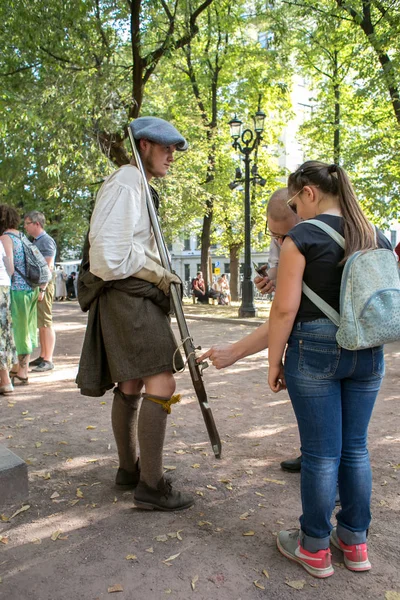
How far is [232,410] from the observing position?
5.35 meters

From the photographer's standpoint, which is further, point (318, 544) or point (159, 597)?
point (318, 544)

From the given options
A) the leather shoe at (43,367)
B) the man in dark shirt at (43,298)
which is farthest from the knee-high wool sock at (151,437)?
the leather shoe at (43,367)

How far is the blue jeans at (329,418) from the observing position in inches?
92.7

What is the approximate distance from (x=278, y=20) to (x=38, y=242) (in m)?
9.63

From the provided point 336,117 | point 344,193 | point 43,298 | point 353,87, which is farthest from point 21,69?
point 353,87

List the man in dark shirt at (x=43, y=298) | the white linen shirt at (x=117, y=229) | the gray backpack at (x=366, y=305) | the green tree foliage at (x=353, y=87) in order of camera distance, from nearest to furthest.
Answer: the gray backpack at (x=366, y=305) → the white linen shirt at (x=117, y=229) → the man in dark shirt at (x=43, y=298) → the green tree foliage at (x=353, y=87)

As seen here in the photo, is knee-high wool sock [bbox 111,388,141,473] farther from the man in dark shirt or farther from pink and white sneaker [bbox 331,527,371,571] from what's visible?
the man in dark shirt

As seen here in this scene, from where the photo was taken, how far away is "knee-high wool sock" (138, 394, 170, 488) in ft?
9.91

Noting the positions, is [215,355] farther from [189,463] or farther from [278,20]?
[278,20]

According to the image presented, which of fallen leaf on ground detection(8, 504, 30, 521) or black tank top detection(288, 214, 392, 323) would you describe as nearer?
black tank top detection(288, 214, 392, 323)

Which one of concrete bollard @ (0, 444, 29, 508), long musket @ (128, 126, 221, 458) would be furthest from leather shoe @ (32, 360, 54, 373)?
long musket @ (128, 126, 221, 458)

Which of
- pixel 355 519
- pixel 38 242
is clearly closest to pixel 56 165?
pixel 38 242

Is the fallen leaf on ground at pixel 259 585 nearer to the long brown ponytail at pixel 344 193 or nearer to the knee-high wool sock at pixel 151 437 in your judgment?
the knee-high wool sock at pixel 151 437

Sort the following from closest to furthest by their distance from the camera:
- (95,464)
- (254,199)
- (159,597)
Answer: (159,597) → (95,464) → (254,199)
